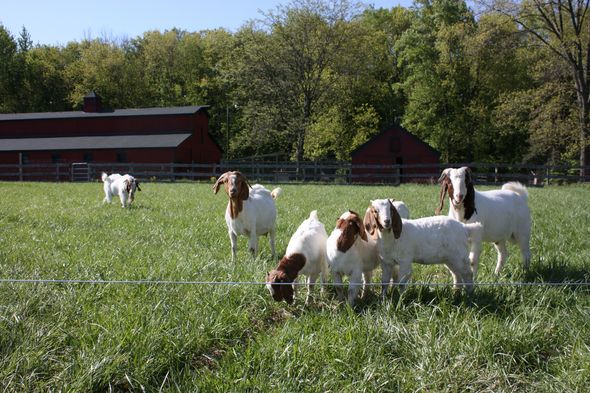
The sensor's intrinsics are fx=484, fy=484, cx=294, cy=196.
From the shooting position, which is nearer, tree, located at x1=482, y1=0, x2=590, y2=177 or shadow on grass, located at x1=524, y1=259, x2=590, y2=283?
shadow on grass, located at x1=524, y1=259, x2=590, y2=283

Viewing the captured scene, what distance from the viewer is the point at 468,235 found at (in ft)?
17.0

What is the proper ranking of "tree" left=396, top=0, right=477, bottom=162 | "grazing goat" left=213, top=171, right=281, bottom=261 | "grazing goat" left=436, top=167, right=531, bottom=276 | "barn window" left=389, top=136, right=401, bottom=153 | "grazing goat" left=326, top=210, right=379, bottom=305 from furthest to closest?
"tree" left=396, top=0, right=477, bottom=162 → "barn window" left=389, top=136, right=401, bottom=153 → "grazing goat" left=213, top=171, right=281, bottom=261 → "grazing goat" left=436, top=167, right=531, bottom=276 → "grazing goat" left=326, top=210, right=379, bottom=305

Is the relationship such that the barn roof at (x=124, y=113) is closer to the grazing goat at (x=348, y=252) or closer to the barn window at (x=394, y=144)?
the barn window at (x=394, y=144)

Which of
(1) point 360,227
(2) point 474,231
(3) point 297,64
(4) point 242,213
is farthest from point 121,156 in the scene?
(2) point 474,231

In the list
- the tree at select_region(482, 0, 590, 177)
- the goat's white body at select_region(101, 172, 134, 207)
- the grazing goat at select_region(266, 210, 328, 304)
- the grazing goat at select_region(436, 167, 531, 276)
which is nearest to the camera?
the grazing goat at select_region(266, 210, 328, 304)

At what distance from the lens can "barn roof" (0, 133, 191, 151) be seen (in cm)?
4203

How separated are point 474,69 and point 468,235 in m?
42.8

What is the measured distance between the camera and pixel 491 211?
620 centimetres

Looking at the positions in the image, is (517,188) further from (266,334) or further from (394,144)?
(394,144)

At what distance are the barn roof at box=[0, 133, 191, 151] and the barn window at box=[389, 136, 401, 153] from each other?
17.8m

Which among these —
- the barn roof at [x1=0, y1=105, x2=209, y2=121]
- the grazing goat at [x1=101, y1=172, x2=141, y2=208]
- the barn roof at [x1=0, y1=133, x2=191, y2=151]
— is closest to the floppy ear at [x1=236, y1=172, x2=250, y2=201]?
the grazing goat at [x1=101, y1=172, x2=141, y2=208]

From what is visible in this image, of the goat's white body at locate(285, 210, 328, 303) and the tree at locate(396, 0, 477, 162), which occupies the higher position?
the tree at locate(396, 0, 477, 162)

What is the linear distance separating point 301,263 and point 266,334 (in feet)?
3.60

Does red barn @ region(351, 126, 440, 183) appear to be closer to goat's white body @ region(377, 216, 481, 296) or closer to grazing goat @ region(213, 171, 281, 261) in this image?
grazing goat @ region(213, 171, 281, 261)
